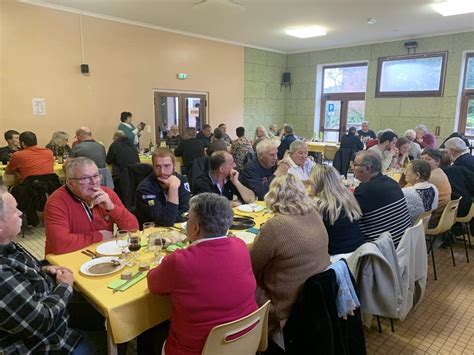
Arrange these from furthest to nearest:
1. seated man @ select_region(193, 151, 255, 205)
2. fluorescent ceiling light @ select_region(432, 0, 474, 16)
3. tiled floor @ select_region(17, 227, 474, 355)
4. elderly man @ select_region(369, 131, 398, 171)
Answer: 1. fluorescent ceiling light @ select_region(432, 0, 474, 16)
2. elderly man @ select_region(369, 131, 398, 171)
3. seated man @ select_region(193, 151, 255, 205)
4. tiled floor @ select_region(17, 227, 474, 355)

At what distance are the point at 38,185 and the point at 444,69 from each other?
345 inches

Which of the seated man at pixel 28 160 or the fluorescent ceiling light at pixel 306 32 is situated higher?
the fluorescent ceiling light at pixel 306 32

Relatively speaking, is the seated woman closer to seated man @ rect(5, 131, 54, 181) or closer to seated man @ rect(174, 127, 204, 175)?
seated man @ rect(174, 127, 204, 175)

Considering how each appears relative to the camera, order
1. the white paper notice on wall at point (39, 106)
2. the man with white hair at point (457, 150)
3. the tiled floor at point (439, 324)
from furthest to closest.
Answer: the white paper notice on wall at point (39, 106)
the man with white hair at point (457, 150)
the tiled floor at point (439, 324)

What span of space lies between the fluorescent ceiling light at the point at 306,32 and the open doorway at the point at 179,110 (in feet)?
8.43

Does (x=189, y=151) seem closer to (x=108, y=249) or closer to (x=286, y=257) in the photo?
(x=108, y=249)

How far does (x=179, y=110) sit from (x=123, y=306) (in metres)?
7.35

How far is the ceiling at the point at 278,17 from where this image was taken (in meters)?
6.04

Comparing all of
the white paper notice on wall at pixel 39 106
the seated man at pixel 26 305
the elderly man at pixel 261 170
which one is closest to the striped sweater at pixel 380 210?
the elderly man at pixel 261 170

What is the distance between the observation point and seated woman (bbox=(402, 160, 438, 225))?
3.05 metres

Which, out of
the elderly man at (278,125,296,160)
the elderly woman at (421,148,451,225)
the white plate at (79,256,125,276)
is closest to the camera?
the white plate at (79,256,125,276)

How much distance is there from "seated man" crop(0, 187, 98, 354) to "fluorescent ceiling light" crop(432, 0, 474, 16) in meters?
6.87

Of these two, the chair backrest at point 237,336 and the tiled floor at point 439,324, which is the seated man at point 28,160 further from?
the chair backrest at point 237,336

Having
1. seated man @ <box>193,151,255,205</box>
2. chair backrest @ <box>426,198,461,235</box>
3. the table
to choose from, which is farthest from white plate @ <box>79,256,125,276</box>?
chair backrest @ <box>426,198,461,235</box>
